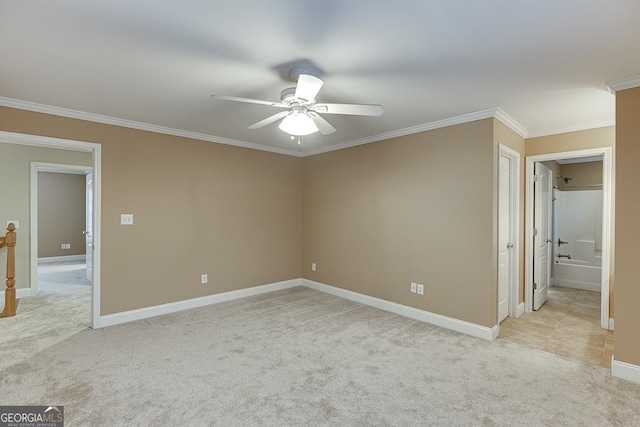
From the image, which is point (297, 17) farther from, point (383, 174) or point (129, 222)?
point (129, 222)

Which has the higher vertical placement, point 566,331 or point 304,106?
point 304,106

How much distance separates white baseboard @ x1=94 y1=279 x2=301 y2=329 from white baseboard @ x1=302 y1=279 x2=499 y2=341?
0.78 m

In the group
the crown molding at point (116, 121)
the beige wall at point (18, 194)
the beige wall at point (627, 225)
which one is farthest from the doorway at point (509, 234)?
the beige wall at point (18, 194)

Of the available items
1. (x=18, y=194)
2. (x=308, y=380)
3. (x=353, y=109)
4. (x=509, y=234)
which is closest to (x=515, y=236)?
(x=509, y=234)

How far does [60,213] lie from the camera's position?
8227 mm

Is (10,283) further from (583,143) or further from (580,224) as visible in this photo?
(580,224)

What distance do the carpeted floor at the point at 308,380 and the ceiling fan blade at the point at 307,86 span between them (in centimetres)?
219

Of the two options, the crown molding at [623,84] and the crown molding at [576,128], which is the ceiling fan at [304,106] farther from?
the crown molding at [576,128]

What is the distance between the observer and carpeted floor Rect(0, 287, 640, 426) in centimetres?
209

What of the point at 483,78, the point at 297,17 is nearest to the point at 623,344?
the point at 483,78

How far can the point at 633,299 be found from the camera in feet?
8.19

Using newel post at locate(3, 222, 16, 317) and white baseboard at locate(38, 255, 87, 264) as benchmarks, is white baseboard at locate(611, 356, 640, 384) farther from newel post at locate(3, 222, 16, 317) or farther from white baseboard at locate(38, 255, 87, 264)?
white baseboard at locate(38, 255, 87, 264)

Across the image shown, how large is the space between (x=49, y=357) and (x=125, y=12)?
2.98 metres

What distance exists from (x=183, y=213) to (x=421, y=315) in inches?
132
